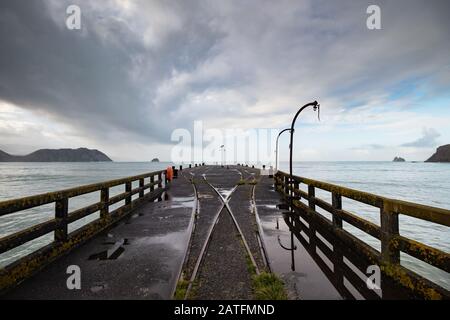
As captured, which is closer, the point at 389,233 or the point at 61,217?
the point at 389,233

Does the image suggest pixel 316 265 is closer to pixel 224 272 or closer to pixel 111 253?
pixel 224 272

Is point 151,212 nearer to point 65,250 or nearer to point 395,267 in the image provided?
point 65,250

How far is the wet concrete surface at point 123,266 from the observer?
3.70 metres

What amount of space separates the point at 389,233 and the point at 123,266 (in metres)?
5.10

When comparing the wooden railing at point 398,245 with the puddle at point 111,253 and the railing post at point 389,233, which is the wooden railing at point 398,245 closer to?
the railing post at point 389,233

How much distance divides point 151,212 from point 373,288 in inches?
316

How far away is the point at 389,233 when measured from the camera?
402cm

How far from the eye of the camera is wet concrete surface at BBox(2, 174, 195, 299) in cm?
370

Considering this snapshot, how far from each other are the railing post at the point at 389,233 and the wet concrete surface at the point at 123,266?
3.80 m

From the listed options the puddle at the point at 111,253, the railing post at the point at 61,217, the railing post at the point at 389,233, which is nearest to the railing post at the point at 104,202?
the puddle at the point at 111,253

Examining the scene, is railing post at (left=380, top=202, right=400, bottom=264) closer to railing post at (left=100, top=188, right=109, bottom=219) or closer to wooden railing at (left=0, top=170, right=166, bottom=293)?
wooden railing at (left=0, top=170, right=166, bottom=293)

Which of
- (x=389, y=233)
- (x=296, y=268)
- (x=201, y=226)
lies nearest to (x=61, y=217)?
(x=201, y=226)

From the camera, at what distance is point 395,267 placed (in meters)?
3.89
